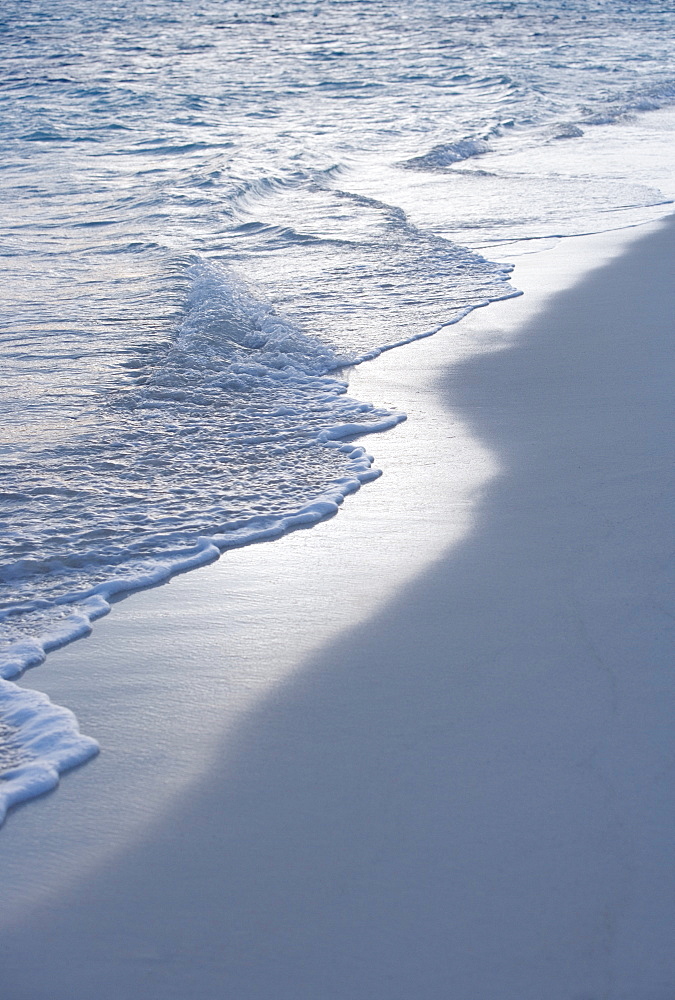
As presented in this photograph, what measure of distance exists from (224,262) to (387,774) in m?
5.52

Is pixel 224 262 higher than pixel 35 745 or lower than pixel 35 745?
higher

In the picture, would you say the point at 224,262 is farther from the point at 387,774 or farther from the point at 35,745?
the point at 387,774

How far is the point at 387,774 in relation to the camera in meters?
2.25

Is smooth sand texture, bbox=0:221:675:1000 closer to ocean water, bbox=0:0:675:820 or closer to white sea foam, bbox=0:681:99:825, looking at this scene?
white sea foam, bbox=0:681:99:825

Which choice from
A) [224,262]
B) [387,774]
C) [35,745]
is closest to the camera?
[387,774]

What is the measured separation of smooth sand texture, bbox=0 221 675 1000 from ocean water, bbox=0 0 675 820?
27 cm

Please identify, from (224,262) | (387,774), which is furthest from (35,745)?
(224,262)

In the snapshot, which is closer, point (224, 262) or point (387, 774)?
point (387, 774)

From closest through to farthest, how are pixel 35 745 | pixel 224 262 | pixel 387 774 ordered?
1. pixel 387 774
2. pixel 35 745
3. pixel 224 262

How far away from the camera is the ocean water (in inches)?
137

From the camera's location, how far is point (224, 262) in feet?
23.4

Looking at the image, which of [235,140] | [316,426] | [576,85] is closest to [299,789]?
[316,426]

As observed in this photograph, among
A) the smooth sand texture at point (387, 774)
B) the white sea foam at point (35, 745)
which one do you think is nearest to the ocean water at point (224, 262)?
the white sea foam at point (35, 745)

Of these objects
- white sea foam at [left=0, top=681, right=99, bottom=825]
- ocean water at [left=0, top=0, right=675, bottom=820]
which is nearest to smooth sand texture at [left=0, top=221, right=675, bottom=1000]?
white sea foam at [left=0, top=681, right=99, bottom=825]
